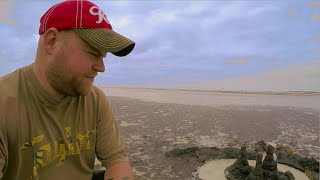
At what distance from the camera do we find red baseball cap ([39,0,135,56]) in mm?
2252

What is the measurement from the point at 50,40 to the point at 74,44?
0.20m

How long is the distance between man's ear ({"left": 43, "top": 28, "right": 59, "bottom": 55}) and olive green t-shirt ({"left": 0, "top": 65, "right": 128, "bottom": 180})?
30 cm

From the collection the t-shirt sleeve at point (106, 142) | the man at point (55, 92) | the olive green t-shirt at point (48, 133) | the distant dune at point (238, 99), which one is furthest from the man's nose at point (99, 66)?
the distant dune at point (238, 99)

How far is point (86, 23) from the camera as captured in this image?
2.27 metres

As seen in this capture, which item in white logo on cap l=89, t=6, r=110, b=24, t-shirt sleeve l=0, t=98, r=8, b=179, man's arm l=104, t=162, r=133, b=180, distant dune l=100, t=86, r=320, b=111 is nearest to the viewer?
t-shirt sleeve l=0, t=98, r=8, b=179

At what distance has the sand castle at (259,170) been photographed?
5.35 metres

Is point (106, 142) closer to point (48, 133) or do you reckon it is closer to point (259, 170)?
point (48, 133)

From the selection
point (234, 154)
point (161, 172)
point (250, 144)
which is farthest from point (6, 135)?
point (250, 144)

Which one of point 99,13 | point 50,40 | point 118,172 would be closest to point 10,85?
point 50,40

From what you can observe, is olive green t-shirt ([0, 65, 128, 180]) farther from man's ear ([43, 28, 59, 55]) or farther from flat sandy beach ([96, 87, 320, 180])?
flat sandy beach ([96, 87, 320, 180])

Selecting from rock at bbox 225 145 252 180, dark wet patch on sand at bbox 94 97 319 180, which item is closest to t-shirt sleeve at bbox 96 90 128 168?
dark wet patch on sand at bbox 94 97 319 180

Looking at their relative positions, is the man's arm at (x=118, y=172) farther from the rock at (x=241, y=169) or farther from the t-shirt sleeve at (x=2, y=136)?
the rock at (x=241, y=169)

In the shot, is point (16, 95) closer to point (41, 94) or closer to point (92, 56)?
point (41, 94)

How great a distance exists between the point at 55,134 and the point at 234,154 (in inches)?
225
